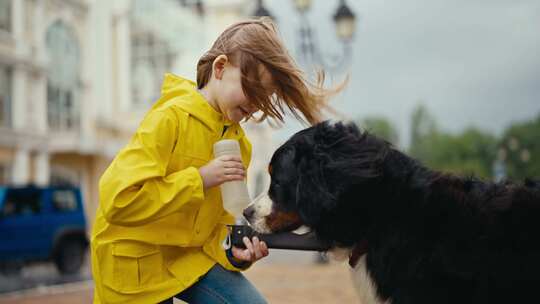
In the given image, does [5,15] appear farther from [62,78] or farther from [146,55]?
[146,55]

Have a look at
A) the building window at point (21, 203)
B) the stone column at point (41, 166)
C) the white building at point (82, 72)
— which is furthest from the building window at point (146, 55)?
the building window at point (21, 203)

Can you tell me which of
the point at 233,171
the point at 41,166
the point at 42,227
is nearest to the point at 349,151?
the point at 233,171

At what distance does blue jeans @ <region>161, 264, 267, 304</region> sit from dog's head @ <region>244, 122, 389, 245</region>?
0.86 feet

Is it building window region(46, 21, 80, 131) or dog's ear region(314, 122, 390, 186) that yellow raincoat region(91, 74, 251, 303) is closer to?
dog's ear region(314, 122, 390, 186)

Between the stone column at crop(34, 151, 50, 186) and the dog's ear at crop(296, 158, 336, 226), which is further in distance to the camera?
the stone column at crop(34, 151, 50, 186)

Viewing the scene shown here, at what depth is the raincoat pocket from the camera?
2.48 metres

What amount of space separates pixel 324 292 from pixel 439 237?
28.0 feet

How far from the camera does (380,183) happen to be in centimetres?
241

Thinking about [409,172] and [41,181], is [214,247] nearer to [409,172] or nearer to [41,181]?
[409,172]

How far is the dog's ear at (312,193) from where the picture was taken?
2416 millimetres

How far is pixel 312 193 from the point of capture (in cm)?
246

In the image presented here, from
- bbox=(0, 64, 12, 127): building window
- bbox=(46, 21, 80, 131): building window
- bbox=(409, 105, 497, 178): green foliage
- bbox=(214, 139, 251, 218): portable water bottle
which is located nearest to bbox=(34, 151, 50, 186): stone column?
bbox=(46, 21, 80, 131): building window

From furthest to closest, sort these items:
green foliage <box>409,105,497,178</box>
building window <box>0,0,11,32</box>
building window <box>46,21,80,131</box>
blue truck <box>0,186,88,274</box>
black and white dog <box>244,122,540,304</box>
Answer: green foliage <box>409,105,497,178</box> → building window <box>46,21,80,131</box> → building window <box>0,0,11,32</box> → blue truck <box>0,186,88,274</box> → black and white dog <box>244,122,540,304</box>

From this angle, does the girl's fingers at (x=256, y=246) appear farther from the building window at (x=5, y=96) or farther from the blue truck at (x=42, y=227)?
the building window at (x=5, y=96)
